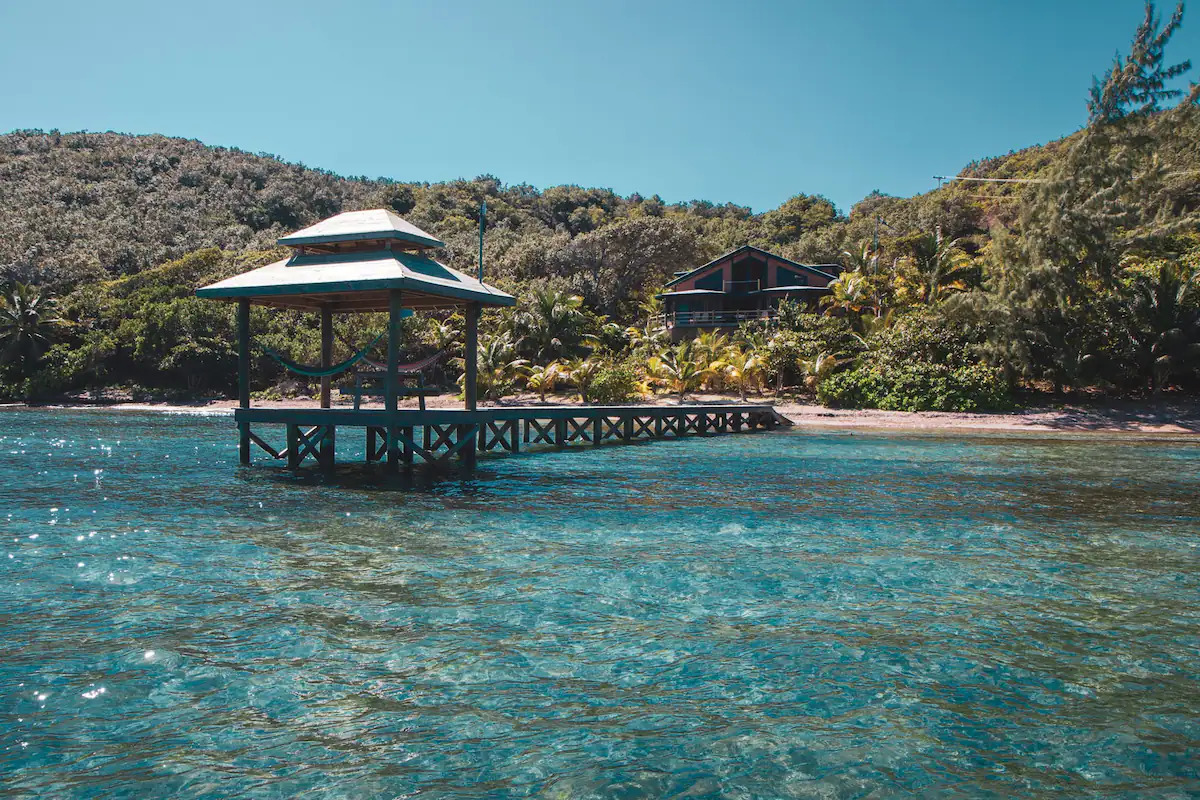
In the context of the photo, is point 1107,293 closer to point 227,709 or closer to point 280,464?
point 280,464

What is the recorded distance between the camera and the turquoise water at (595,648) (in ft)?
14.0

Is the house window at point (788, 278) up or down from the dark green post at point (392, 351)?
up

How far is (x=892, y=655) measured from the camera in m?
6.04

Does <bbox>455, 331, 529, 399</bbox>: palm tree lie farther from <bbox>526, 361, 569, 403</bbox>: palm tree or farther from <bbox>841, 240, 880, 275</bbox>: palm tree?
<bbox>841, 240, 880, 275</bbox>: palm tree

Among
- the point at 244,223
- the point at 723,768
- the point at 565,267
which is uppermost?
the point at 244,223

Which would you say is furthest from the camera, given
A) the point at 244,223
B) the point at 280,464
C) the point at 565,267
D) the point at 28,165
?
the point at 28,165

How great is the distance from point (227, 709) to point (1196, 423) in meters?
32.5

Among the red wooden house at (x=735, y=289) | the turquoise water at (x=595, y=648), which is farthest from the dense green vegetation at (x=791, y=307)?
the turquoise water at (x=595, y=648)

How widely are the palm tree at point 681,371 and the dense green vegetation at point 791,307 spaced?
0.31ft

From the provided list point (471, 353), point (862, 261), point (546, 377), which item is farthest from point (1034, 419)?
point (471, 353)

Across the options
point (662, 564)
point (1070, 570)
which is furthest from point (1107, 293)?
point (662, 564)

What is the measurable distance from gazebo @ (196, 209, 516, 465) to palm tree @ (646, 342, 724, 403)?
1856 centimetres

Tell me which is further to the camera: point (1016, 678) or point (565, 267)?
point (565, 267)

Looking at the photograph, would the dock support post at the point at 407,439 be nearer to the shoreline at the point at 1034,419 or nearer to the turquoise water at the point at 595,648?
the turquoise water at the point at 595,648
